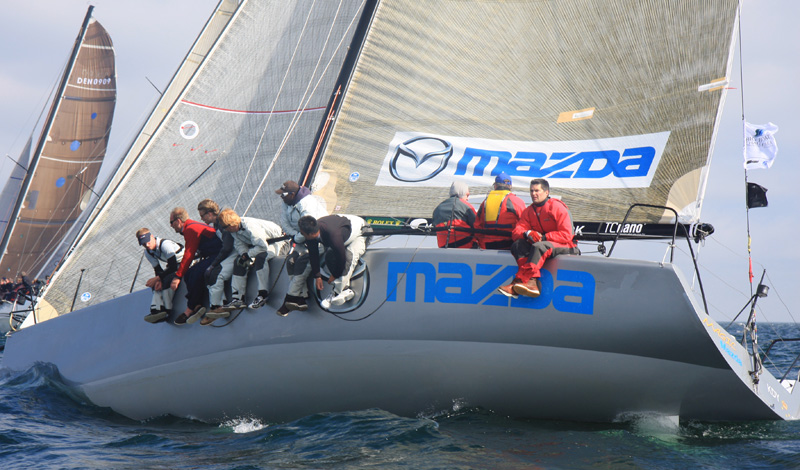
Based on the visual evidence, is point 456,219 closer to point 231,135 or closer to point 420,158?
point 420,158

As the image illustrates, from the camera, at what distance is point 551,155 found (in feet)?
21.3

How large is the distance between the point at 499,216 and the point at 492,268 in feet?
A: 2.18

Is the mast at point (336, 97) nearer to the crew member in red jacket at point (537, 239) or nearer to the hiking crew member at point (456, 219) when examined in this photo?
the hiking crew member at point (456, 219)

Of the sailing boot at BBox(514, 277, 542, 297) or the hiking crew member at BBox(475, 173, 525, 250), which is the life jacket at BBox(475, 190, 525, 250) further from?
the sailing boot at BBox(514, 277, 542, 297)

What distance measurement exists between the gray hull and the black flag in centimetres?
131

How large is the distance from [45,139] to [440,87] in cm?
1781

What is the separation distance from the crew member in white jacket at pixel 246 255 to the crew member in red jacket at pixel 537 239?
6.47 ft

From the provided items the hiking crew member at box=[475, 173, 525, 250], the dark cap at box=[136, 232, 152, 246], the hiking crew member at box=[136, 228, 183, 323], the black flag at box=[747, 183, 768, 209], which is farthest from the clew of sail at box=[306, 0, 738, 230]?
the dark cap at box=[136, 232, 152, 246]

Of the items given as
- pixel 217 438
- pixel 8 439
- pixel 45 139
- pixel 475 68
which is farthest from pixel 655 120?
pixel 45 139

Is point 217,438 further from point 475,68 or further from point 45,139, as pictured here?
point 45,139

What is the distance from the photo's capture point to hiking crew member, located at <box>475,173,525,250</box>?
553cm

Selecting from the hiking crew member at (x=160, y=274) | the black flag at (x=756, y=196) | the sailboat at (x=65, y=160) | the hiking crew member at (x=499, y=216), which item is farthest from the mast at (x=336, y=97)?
the sailboat at (x=65, y=160)

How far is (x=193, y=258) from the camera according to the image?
626 centimetres

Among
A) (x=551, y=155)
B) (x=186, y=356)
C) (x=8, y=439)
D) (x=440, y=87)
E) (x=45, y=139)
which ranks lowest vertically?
(x=8, y=439)
